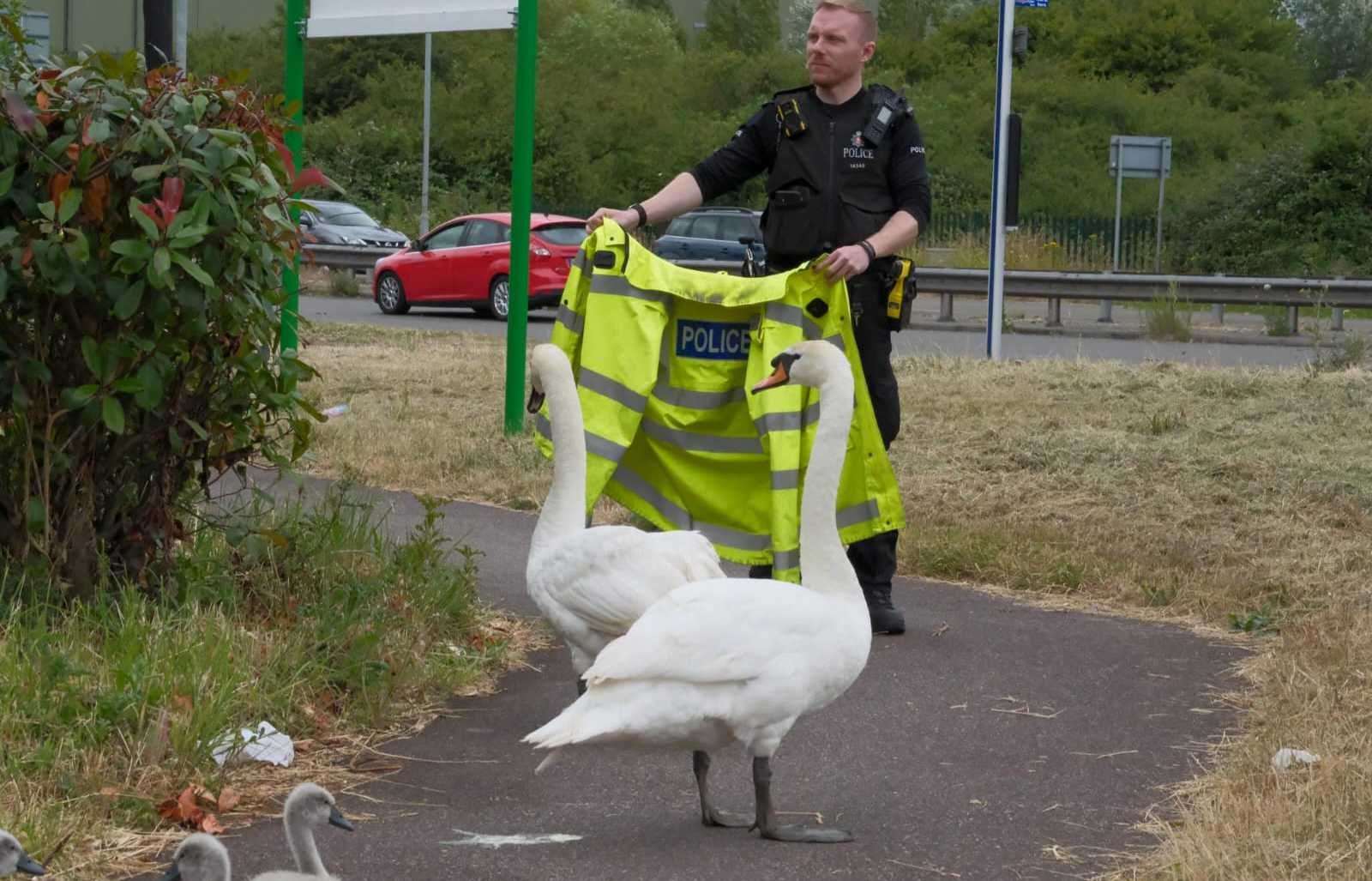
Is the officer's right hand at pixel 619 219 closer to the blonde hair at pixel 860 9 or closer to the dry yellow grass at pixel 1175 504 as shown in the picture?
the blonde hair at pixel 860 9

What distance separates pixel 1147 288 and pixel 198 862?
24.7 meters

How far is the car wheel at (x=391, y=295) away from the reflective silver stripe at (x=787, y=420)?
21869 mm

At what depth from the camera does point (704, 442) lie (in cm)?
709

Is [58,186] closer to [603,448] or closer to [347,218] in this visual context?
[603,448]

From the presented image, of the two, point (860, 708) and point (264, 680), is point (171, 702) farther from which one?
point (860, 708)

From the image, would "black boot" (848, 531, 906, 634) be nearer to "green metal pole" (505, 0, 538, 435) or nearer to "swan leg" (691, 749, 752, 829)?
"swan leg" (691, 749, 752, 829)

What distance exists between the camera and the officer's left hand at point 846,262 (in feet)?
21.9

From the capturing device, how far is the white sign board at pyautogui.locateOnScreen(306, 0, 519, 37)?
440 inches

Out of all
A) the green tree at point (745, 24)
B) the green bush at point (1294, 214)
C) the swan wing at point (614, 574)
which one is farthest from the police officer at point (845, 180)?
the green tree at point (745, 24)

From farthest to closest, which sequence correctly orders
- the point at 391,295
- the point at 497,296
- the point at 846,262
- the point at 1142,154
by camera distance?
the point at 1142,154, the point at 391,295, the point at 497,296, the point at 846,262

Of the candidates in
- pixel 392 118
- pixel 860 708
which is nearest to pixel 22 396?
pixel 860 708

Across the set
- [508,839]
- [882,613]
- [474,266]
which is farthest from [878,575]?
[474,266]

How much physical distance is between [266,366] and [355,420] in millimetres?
6191

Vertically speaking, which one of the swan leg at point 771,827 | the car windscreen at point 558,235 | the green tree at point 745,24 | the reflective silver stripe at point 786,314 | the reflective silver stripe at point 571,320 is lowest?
the swan leg at point 771,827
